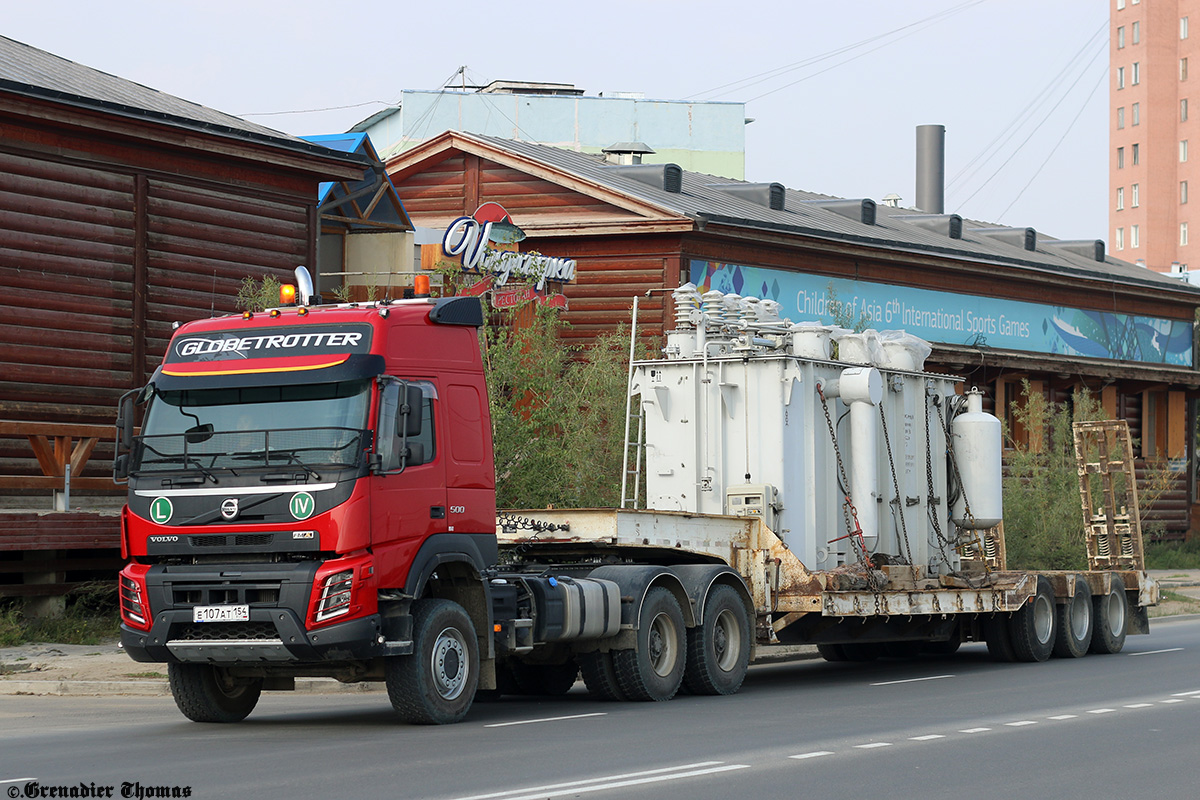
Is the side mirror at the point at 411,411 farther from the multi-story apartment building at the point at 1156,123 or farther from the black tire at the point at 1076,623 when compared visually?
the multi-story apartment building at the point at 1156,123

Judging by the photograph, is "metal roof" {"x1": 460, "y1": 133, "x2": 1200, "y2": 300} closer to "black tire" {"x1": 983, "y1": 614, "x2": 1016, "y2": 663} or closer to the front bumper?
"black tire" {"x1": 983, "y1": 614, "x2": 1016, "y2": 663}

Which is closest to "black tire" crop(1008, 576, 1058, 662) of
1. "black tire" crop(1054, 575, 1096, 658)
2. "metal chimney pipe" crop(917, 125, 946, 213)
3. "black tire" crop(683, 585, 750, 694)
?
"black tire" crop(1054, 575, 1096, 658)

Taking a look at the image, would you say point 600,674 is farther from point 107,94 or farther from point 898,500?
point 107,94

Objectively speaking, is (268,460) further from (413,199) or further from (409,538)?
(413,199)

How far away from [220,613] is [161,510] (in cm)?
97

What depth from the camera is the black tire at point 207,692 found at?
12.9 metres

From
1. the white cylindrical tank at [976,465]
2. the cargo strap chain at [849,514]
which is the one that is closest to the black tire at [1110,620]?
the white cylindrical tank at [976,465]

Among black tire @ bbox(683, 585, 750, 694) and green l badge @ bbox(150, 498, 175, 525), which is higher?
green l badge @ bbox(150, 498, 175, 525)

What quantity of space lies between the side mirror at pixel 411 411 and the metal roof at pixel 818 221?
19.1 metres

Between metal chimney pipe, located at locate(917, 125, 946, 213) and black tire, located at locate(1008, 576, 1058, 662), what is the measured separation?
106 ft

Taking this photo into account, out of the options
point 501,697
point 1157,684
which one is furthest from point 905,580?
point 501,697

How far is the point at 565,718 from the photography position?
13.2m

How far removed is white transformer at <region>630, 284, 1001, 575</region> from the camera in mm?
17062

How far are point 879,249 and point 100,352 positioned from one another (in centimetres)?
1846
